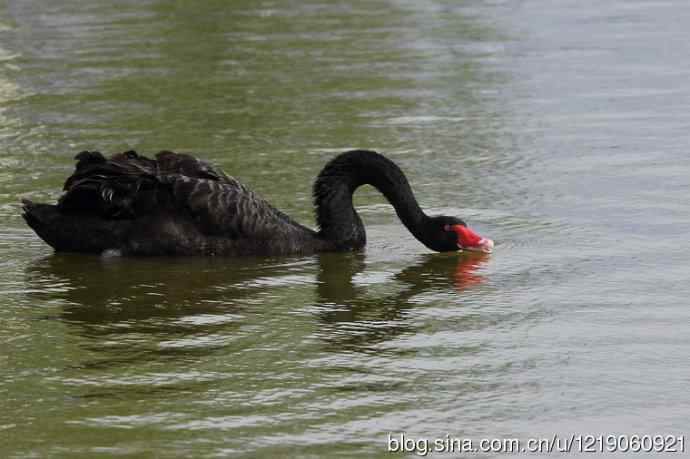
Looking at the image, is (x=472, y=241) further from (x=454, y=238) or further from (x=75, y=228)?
(x=75, y=228)

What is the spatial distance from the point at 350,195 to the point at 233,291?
Answer: 51.3 inches

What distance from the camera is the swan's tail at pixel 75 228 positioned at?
844 cm

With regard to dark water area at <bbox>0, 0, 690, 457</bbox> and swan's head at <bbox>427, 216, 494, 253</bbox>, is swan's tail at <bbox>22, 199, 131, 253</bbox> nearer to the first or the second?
dark water area at <bbox>0, 0, 690, 457</bbox>

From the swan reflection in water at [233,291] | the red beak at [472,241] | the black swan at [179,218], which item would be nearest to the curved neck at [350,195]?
the black swan at [179,218]

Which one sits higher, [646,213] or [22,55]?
[22,55]

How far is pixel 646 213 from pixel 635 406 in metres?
3.39

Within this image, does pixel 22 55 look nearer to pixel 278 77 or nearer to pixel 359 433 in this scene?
pixel 278 77

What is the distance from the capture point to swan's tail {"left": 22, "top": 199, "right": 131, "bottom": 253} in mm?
8438


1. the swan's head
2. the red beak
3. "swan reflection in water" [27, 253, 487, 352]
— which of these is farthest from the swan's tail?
the red beak

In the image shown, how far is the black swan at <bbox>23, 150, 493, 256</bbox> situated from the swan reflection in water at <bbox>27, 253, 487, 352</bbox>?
3.4 inches

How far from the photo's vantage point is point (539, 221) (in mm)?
8859

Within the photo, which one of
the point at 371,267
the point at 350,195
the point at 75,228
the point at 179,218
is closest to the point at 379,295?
the point at 371,267

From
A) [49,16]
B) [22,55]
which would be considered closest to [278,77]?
[22,55]

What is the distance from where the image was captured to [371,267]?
27.1 ft
